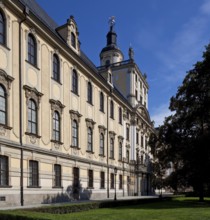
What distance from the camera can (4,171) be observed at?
746 inches

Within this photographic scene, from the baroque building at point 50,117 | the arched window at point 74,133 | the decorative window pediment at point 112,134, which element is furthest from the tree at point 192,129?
the arched window at point 74,133

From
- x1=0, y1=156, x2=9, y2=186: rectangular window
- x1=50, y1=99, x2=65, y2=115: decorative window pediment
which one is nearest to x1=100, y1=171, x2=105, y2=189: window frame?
x1=50, y1=99, x2=65, y2=115: decorative window pediment

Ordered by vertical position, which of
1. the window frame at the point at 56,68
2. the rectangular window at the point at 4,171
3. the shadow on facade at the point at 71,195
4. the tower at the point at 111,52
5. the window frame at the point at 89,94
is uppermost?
the tower at the point at 111,52

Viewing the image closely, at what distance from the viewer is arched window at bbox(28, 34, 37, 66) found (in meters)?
22.6

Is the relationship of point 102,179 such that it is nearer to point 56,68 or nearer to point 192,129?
point 192,129

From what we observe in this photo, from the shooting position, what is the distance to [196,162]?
28.3 m

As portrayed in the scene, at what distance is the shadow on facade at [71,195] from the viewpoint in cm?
2356

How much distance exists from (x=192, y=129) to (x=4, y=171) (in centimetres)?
2130

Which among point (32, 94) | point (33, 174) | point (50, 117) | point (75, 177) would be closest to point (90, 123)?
point (75, 177)

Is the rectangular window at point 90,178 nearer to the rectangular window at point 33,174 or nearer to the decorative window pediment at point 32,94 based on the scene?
the rectangular window at point 33,174

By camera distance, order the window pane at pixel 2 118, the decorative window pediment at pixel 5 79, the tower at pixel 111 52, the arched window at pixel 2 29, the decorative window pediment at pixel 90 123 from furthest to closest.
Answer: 1. the tower at pixel 111 52
2. the decorative window pediment at pixel 90 123
3. the arched window at pixel 2 29
4. the decorative window pediment at pixel 5 79
5. the window pane at pixel 2 118

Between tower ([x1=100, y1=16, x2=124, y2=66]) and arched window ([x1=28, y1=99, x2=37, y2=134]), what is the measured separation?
1550 inches

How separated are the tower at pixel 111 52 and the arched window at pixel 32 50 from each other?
1500 inches

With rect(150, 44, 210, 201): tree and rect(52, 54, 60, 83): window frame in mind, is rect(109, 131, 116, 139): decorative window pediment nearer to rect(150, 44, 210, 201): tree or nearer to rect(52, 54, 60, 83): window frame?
rect(150, 44, 210, 201): tree
